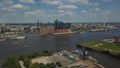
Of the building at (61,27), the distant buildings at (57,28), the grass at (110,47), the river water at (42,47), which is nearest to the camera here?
the river water at (42,47)

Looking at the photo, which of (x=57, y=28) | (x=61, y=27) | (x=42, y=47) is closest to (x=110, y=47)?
(x=42, y=47)

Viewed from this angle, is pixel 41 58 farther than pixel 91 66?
Yes

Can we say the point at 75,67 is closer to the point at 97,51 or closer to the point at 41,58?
the point at 41,58

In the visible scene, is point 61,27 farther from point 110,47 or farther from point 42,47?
point 110,47

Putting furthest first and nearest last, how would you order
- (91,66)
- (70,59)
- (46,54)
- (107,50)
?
(107,50) → (46,54) → (70,59) → (91,66)

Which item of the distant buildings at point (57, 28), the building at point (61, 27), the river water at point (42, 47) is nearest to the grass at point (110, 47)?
the river water at point (42, 47)

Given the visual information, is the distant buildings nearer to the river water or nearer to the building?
the building

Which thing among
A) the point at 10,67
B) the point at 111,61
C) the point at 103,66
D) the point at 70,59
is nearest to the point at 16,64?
the point at 10,67

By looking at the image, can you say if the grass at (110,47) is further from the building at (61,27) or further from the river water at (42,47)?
the building at (61,27)

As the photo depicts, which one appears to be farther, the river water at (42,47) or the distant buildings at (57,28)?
the distant buildings at (57,28)

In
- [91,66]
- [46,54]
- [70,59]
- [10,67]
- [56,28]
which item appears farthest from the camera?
[56,28]

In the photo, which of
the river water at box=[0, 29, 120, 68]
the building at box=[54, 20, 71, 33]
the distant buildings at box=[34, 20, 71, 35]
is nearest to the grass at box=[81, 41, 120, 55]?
the river water at box=[0, 29, 120, 68]
